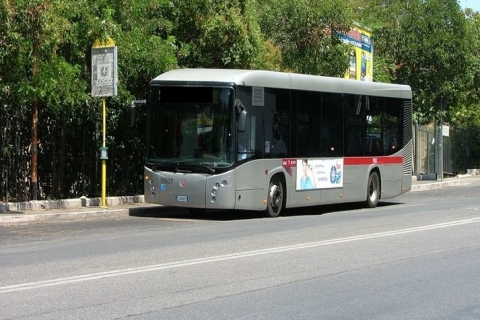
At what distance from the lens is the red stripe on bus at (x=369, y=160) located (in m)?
21.5

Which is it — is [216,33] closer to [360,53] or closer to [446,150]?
[360,53]

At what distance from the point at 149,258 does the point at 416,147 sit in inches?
1050

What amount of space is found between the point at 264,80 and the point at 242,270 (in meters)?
8.51

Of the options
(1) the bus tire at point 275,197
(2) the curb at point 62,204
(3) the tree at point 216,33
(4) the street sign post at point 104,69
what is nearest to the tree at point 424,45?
(3) the tree at point 216,33

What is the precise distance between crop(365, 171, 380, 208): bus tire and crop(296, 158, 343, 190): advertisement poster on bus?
188 cm

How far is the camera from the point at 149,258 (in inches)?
455

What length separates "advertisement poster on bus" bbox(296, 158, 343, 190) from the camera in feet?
64.5

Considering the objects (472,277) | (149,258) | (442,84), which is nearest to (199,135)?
(149,258)

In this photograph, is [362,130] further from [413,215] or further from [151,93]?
[151,93]

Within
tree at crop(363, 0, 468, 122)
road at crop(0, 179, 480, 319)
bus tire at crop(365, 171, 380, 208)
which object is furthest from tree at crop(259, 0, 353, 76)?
road at crop(0, 179, 480, 319)

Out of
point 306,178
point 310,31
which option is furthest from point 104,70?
point 310,31

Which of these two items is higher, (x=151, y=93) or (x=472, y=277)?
(x=151, y=93)

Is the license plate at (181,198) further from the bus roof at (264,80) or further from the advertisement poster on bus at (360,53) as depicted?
the advertisement poster on bus at (360,53)

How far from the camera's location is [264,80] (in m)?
18.4
